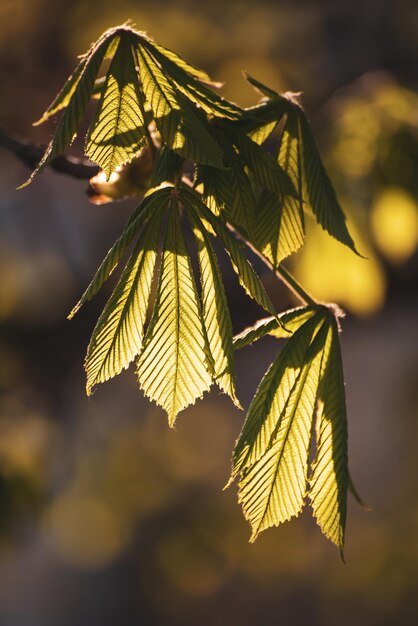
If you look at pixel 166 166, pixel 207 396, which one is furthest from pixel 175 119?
pixel 207 396

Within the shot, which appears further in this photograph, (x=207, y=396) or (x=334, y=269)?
(x=207, y=396)

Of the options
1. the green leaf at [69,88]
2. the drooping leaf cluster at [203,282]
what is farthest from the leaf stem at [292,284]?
the green leaf at [69,88]

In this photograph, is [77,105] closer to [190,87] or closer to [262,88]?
[190,87]

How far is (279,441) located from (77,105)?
1.29ft

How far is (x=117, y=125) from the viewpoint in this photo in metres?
0.72

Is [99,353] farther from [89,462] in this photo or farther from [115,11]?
[89,462]

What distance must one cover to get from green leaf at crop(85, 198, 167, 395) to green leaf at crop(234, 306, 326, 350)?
0.34 feet

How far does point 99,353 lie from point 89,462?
10.5 feet

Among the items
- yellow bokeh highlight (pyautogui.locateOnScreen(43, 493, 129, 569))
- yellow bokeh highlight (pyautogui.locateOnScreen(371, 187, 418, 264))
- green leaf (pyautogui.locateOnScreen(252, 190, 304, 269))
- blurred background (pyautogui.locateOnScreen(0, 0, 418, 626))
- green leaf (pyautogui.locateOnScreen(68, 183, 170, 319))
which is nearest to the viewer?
green leaf (pyautogui.locateOnScreen(68, 183, 170, 319))

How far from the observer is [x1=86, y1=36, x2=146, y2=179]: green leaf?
709mm

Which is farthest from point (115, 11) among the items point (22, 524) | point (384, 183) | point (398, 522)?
point (398, 522)

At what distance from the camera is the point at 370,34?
10.9ft

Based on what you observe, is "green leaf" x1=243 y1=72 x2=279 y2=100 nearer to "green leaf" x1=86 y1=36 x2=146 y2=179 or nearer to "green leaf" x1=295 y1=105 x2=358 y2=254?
"green leaf" x1=295 y1=105 x2=358 y2=254

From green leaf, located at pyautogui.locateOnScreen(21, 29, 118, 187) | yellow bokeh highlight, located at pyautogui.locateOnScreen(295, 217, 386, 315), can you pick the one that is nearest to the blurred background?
yellow bokeh highlight, located at pyautogui.locateOnScreen(295, 217, 386, 315)
